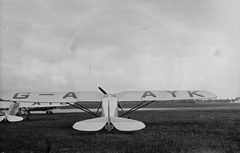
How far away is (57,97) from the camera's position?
32.8 ft

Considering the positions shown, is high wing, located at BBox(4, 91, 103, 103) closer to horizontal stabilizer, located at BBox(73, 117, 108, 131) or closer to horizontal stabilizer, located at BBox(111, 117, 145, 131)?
horizontal stabilizer, located at BBox(73, 117, 108, 131)

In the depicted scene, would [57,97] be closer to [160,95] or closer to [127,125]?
[160,95]

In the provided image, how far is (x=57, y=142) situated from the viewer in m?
6.46

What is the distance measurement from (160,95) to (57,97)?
4682mm

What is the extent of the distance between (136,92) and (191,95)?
2550 millimetres

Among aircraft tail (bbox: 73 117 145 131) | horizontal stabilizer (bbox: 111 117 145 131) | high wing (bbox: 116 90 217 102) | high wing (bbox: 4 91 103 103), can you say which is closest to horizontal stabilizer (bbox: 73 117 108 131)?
aircraft tail (bbox: 73 117 145 131)

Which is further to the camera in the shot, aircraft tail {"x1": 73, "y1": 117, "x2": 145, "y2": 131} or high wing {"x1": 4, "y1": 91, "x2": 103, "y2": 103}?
high wing {"x1": 4, "y1": 91, "x2": 103, "y2": 103}

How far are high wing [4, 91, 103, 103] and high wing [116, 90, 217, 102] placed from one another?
128 centimetres

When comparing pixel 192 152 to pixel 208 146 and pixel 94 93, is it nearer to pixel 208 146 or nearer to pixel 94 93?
pixel 208 146

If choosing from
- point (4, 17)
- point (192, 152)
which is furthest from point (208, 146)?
point (4, 17)

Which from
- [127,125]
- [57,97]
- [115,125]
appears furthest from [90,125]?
[57,97]

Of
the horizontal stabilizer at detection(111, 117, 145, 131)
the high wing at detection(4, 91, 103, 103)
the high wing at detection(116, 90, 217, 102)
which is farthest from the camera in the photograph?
the high wing at detection(116, 90, 217, 102)

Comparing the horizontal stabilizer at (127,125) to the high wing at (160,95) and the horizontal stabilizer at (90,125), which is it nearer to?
the horizontal stabilizer at (90,125)

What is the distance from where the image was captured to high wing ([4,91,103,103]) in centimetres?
956
